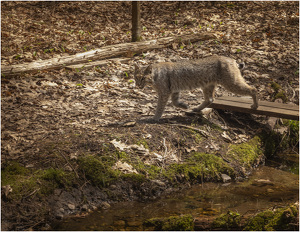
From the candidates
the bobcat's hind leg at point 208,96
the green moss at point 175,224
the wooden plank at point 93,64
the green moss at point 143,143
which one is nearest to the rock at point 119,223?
the green moss at point 175,224

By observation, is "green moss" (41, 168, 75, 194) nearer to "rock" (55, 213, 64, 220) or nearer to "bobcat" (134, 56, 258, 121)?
"rock" (55, 213, 64, 220)

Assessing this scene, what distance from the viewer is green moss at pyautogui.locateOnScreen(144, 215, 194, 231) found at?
4047 millimetres

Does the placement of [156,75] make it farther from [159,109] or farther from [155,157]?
[155,157]

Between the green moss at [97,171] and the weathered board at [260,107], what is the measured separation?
2708 mm

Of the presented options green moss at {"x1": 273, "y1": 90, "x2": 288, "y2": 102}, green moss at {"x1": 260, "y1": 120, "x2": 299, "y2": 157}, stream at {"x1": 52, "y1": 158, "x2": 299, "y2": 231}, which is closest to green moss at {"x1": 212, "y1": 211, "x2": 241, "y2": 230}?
stream at {"x1": 52, "y1": 158, "x2": 299, "y2": 231}

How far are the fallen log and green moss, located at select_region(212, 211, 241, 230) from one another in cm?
604

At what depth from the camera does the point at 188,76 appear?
6.45 m

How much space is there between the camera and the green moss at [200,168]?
5637mm

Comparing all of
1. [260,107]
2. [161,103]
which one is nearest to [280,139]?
[260,107]

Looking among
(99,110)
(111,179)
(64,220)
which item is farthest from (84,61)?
(64,220)

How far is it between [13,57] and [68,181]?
5.61 meters

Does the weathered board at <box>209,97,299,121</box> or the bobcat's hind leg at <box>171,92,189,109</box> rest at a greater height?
the bobcat's hind leg at <box>171,92,189,109</box>

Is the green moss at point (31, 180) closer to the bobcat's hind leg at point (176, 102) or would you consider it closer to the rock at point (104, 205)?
the rock at point (104, 205)

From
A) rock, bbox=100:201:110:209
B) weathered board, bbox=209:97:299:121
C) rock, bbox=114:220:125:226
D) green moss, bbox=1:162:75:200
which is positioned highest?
weathered board, bbox=209:97:299:121
